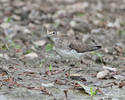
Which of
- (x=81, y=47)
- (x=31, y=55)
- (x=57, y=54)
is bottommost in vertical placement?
(x=57, y=54)

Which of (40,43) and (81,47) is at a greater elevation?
(81,47)

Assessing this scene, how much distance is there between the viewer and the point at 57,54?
920 cm

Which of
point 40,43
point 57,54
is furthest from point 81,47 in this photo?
point 40,43

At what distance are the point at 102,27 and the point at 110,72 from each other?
441cm

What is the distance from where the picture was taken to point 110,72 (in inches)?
314

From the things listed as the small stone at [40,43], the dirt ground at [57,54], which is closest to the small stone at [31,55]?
the dirt ground at [57,54]

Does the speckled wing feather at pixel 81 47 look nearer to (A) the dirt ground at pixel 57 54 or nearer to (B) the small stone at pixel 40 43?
(A) the dirt ground at pixel 57 54

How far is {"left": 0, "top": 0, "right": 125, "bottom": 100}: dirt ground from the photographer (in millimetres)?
6547

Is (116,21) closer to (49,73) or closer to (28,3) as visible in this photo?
(28,3)

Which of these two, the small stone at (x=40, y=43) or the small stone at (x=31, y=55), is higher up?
the small stone at (x=31, y=55)

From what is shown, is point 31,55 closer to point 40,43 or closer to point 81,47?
point 81,47

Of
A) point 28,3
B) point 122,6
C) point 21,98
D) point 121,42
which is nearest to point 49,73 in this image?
point 21,98

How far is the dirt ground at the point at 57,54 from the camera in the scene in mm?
6547

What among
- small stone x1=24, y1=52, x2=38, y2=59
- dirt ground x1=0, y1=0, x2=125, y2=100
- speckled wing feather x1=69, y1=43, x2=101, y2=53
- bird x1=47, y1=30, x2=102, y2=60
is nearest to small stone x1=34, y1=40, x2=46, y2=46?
dirt ground x1=0, y1=0, x2=125, y2=100
